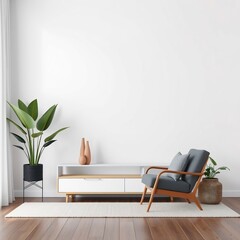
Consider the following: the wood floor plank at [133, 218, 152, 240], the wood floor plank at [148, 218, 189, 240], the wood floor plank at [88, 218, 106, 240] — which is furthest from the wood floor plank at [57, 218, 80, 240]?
the wood floor plank at [148, 218, 189, 240]

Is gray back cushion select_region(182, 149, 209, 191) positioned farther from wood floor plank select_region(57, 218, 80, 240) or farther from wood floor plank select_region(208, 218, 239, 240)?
wood floor plank select_region(57, 218, 80, 240)

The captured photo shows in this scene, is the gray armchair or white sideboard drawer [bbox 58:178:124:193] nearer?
the gray armchair

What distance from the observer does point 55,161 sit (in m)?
6.88

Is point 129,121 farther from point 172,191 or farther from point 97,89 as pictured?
point 172,191

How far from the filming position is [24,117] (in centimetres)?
630

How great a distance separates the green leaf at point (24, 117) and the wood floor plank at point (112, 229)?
2.00m

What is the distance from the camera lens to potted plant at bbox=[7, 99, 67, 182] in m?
6.32

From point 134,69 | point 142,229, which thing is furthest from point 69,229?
A: point 134,69

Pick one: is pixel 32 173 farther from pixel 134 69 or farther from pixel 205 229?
pixel 205 229

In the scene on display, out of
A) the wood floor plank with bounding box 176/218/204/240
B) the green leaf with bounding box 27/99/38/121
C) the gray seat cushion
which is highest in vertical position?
the green leaf with bounding box 27/99/38/121

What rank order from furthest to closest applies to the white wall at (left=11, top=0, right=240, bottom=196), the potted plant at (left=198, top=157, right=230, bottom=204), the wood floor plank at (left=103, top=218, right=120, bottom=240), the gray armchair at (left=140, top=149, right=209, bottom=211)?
the white wall at (left=11, top=0, right=240, bottom=196) < the potted plant at (left=198, top=157, right=230, bottom=204) < the gray armchair at (left=140, top=149, right=209, bottom=211) < the wood floor plank at (left=103, top=218, right=120, bottom=240)

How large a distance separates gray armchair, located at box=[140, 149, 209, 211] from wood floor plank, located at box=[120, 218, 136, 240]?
592mm

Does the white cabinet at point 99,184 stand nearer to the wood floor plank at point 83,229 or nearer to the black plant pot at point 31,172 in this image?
the black plant pot at point 31,172

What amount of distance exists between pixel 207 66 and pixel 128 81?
1.24 m
